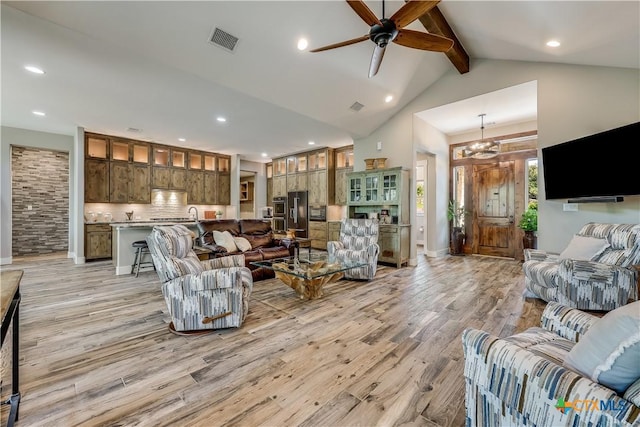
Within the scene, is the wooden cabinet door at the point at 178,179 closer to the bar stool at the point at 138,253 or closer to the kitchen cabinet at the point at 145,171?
the kitchen cabinet at the point at 145,171

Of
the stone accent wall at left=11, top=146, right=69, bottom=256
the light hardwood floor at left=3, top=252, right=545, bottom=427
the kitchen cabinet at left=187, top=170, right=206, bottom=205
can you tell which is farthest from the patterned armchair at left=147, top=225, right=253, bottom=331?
the stone accent wall at left=11, top=146, right=69, bottom=256

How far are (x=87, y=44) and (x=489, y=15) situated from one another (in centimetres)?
492

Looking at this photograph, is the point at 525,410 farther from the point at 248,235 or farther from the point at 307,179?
the point at 307,179

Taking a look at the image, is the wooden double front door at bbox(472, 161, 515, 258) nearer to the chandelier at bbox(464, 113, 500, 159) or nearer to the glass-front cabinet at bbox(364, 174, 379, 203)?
the chandelier at bbox(464, 113, 500, 159)

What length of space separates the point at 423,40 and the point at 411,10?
1.61 ft

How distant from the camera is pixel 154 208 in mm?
7754

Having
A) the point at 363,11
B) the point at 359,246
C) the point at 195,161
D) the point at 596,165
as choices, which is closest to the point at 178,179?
the point at 195,161

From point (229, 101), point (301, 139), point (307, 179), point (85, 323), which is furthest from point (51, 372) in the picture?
point (307, 179)

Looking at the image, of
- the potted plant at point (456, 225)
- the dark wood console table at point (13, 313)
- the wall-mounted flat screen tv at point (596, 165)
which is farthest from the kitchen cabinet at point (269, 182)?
the dark wood console table at point (13, 313)

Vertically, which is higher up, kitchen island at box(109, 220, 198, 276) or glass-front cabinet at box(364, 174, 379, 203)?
glass-front cabinet at box(364, 174, 379, 203)

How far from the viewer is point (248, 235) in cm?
509

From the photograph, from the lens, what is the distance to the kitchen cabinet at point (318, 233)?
8.00 m

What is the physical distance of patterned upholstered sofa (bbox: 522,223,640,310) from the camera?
2.96m

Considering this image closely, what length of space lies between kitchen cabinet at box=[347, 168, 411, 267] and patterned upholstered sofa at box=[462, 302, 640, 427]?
4.21 metres
